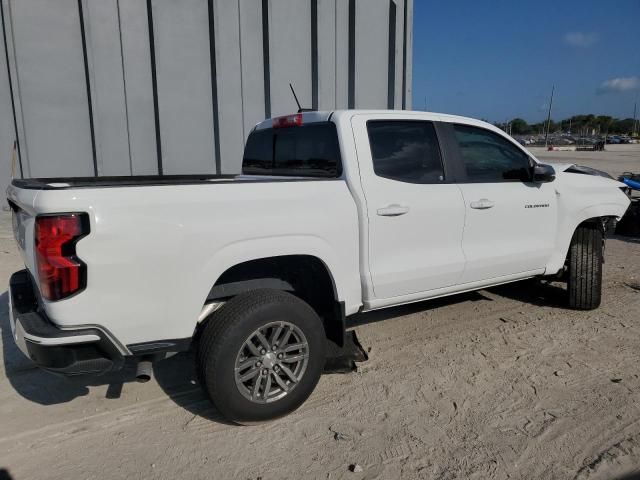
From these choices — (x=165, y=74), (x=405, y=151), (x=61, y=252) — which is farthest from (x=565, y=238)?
(x=165, y=74)

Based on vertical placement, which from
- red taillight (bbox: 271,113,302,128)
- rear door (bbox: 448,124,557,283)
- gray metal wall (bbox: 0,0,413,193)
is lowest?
rear door (bbox: 448,124,557,283)

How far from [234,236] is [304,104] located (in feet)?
28.0

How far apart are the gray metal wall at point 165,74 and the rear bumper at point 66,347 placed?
7313mm

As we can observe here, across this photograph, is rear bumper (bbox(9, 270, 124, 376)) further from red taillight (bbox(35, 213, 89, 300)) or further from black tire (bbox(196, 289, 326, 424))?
black tire (bbox(196, 289, 326, 424))

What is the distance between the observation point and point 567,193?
463 cm

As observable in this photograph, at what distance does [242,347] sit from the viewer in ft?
9.52

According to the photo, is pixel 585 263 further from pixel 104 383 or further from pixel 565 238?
pixel 104 383

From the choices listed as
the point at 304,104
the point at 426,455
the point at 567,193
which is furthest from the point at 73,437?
the point at 304,104

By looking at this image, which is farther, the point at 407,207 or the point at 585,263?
the point at 585,263

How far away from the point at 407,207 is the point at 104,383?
96.7 inches

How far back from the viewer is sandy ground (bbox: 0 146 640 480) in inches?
106

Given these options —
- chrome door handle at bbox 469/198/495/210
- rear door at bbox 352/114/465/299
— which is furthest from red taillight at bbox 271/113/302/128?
chrome door handle at bbox 469/198/495/210

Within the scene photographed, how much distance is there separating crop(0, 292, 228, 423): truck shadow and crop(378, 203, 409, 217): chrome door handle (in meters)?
1.66

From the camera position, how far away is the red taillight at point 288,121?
395 cm
